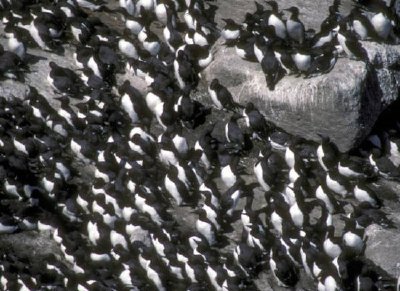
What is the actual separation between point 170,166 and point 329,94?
2.62 metres

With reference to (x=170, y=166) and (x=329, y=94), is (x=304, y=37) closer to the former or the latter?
(x=329, y=94)

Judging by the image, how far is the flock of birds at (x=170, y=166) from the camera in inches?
609

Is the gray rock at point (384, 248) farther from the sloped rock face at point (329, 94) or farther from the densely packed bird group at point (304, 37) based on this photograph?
the densely packed bird group at point (304, 37)

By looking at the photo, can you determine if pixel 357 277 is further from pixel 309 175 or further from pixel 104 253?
pixel 104 253

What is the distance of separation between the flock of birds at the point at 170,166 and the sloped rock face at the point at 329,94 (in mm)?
219

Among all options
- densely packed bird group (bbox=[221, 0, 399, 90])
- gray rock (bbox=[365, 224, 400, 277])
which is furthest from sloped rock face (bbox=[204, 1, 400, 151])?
gray rock (bbox=[365, 224, 400, 277])

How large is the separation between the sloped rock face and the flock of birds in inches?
8.6

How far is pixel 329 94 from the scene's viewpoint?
659 inches

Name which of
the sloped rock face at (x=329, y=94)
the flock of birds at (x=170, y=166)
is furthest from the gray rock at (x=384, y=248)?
the sloped rock face at (x=329, y=94)

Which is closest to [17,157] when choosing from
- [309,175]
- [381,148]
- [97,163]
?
[97,163]

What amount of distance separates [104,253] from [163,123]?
9.20 ft

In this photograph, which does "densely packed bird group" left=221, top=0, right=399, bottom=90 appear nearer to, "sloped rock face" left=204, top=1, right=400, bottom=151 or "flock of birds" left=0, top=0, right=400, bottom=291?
"flock of birds" left=0, top=0, right=400, bottom=291

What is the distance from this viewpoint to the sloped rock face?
16.8 m

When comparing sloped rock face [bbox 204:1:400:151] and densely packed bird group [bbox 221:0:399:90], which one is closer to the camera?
sloped rock face [bbox 204:1:400:151]
